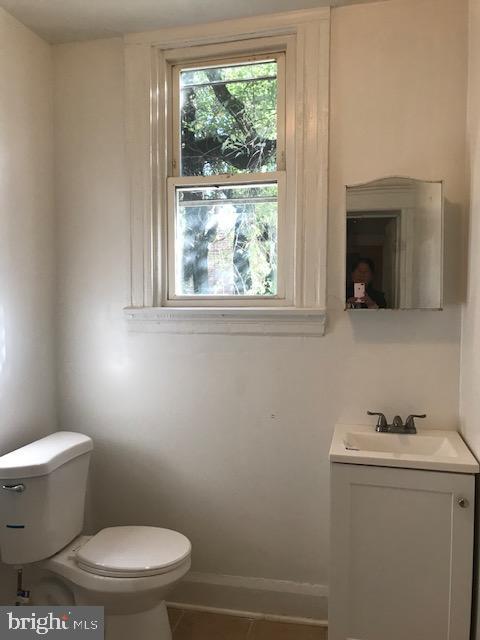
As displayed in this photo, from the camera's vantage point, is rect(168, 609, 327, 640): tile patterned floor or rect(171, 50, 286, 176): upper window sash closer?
rect(168, 609, 327, 640): tile patterned floor

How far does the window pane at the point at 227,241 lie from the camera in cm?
199

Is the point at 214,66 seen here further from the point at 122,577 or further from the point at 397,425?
the point at 122,577

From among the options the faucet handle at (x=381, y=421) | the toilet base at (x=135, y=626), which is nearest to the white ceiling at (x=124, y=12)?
A: the faucet handle at (x=381, y=421)

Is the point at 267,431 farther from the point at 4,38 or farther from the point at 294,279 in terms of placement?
the point at 4,38

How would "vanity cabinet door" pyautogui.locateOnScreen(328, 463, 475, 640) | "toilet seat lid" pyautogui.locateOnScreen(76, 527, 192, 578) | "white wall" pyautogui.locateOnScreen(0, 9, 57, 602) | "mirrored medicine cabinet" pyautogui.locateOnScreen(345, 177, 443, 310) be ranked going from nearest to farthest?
"vanity cabinet door" pyautogui.locateOnScreen(328, 463, 475, 640)
"toilet seat lid" pyautogui.locateOnScreen(76, 527, 192, 578)
"mirrored medicine cabinet" pyautogui.locateOnScreen(345, 177, 443, 310)
"white wall" pyautogui.locateOnScreen(0, 9, 57, 602)

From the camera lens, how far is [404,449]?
1713 millimetres

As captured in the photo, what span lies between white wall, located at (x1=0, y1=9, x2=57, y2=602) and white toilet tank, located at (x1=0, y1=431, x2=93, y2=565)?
0.23 m

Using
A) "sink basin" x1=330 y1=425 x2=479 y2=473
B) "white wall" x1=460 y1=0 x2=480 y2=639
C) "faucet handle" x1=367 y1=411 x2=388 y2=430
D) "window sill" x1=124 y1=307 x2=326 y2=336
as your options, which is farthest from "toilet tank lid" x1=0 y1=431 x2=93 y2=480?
"white wall" x1=460 y1=0 x2=480 y2=639

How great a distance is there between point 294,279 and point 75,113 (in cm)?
120

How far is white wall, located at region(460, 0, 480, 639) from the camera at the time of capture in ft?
5.07

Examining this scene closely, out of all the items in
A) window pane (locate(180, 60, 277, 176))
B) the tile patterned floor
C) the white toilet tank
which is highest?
window pane (locate(180, 60, 277, 176))

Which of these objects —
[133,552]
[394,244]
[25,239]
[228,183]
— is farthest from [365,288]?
[25,239]

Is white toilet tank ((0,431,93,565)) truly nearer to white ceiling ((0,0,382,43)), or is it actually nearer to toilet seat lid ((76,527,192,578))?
toilet seat lid ((76,527,192,578))

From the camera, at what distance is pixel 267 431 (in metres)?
1.96
